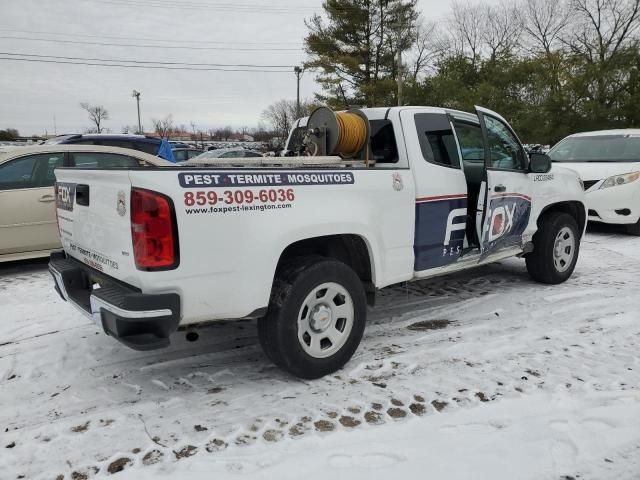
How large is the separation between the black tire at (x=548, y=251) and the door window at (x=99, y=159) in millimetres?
5136

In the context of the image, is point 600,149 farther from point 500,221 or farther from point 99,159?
point 99,159

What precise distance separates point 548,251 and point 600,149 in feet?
16.6

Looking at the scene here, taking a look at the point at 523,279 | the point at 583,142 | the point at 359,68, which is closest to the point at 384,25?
the point at 359,68

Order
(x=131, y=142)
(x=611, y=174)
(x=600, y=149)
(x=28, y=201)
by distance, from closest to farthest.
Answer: (x=28, y=201) < (x=611, y=174) < (x=600, y=149) < (x=131, y=142)

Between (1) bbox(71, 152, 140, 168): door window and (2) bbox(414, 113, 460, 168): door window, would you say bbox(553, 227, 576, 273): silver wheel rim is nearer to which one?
(2) bbox(414, 113, 460, 168): door window

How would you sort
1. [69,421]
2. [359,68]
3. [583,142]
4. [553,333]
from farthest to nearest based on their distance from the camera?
[359,68] → [583,142] → [553,333] → [69,421]

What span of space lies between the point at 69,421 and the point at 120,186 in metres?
1.42

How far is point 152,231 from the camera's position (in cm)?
270

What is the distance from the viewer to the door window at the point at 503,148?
482 centimetres

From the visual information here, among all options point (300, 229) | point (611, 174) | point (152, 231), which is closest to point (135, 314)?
point (152, 231)

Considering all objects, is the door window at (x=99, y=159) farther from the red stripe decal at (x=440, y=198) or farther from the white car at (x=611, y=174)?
the white car at (x=611, y=174)

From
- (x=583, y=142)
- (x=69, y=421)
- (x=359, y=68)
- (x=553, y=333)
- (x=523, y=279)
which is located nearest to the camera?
(x=69, y=421)

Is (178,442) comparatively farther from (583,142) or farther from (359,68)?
(359,68)

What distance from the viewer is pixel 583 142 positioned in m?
9.76
